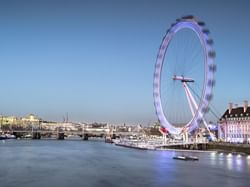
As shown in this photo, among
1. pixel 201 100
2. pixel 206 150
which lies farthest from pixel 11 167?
pixel 206 150

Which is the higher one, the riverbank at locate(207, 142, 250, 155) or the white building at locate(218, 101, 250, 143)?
the white building at locate(218, 101, 250, 143)

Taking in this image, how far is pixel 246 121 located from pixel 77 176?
122 ft

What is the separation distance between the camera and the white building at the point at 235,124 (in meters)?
56.9

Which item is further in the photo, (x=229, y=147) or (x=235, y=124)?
(x=235, y=124)

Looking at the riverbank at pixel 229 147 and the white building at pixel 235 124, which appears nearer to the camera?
the riverbank at pixel 229 147

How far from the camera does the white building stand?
56.9 m

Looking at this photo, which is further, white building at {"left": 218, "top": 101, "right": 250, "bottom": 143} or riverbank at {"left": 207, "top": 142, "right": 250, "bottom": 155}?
white building at {"left": 218, "top": 101, "right": 250, "bottom": 143}

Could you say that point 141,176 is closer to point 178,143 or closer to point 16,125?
point 178,143

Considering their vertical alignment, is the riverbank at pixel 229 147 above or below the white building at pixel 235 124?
below

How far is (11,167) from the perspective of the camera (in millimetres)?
29062

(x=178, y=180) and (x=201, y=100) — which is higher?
(x=201, y=100)

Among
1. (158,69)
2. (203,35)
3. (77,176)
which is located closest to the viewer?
(77,176)

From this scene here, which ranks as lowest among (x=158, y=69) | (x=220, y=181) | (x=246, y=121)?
(x=220, y=181)

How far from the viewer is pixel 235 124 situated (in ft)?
195
